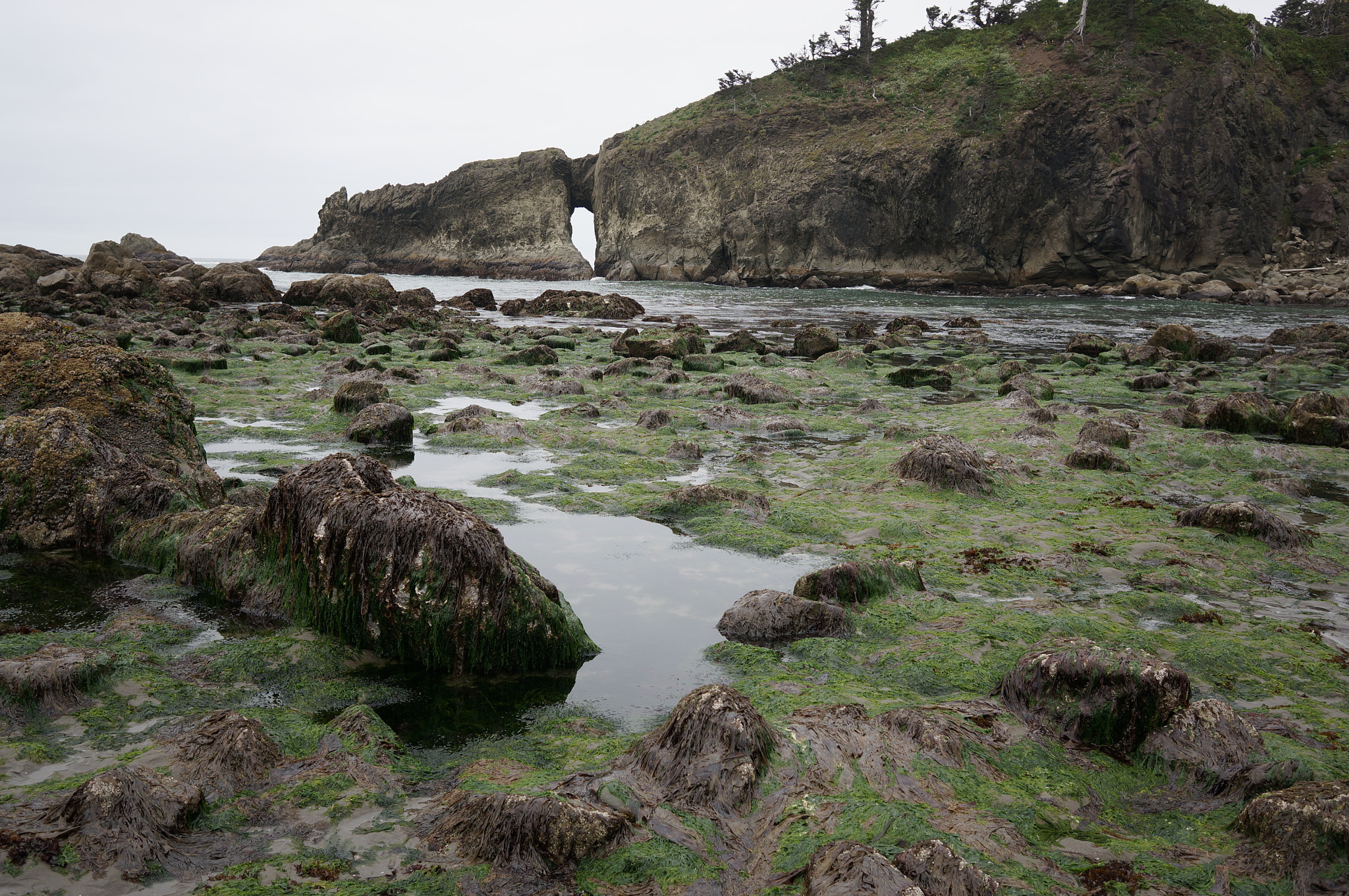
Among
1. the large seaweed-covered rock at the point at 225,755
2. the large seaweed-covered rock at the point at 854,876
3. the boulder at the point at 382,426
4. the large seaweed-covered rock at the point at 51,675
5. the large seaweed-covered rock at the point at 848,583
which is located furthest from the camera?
the boulder at the point at 382,426

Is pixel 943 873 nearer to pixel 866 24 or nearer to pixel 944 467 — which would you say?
pixel 944 467

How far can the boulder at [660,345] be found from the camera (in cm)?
1862

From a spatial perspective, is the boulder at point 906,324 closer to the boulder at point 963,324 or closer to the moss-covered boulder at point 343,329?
the boulder at point 963,324

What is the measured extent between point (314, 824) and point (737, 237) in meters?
81.4

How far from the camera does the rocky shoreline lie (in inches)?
111

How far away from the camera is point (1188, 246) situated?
65.8m

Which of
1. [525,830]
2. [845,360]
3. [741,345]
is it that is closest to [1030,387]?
[845,360]

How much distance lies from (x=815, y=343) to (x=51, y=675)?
19.2m

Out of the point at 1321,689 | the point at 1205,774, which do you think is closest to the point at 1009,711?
the point at 1205,774

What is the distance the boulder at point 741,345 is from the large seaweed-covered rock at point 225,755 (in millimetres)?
18021

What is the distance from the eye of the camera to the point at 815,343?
2134 cm

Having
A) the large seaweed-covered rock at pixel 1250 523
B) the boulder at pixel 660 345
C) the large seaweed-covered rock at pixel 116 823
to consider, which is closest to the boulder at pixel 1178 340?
the boulder at pixel 660 345

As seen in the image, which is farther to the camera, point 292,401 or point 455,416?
point 292,401

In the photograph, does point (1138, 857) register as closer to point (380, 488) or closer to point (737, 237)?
point (380, 488)
